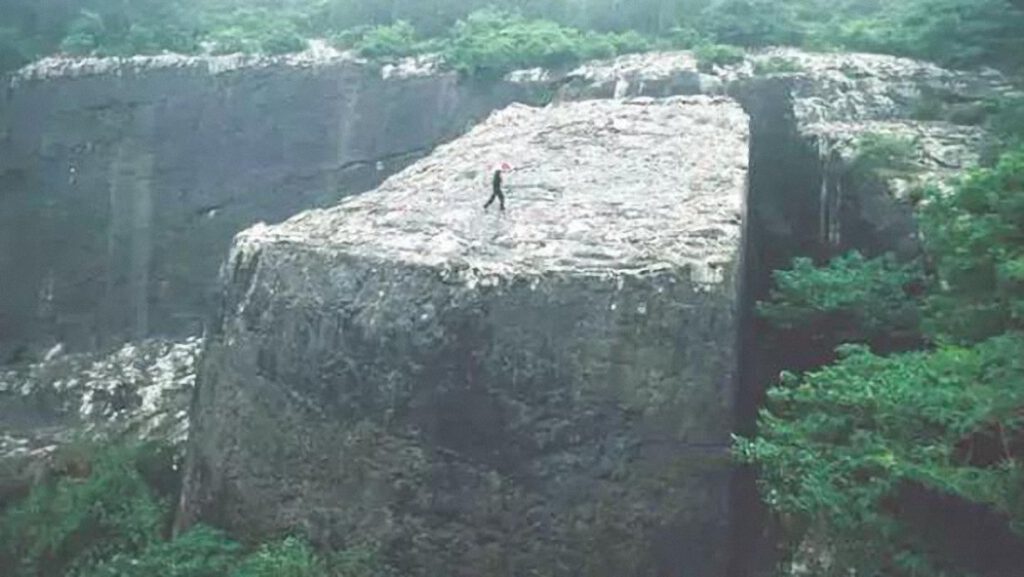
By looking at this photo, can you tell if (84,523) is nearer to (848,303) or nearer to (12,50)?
(848,303)

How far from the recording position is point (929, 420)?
490 centimetres

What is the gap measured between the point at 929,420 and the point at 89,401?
853 centimetres

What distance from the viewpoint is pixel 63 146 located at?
12570 millimetres

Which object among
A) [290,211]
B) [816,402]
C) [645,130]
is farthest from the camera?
[290,211]

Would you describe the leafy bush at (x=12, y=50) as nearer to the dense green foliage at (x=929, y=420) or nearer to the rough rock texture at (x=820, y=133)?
the rough rock texture at (x=820, y=133)

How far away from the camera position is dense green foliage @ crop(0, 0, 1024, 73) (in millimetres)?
11414

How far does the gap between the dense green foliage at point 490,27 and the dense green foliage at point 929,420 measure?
5380 mm

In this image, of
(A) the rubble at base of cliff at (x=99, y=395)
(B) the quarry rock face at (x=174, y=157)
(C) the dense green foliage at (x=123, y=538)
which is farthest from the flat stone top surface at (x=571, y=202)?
(A) the rubble at base of cliff at (x=99, y=395)

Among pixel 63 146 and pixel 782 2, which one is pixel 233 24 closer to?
pixel 63 146

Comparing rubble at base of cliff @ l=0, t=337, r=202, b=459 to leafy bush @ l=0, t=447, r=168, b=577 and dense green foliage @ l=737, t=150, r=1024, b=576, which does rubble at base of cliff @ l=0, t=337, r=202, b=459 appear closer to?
leafy bush @ l=0, t=447, r=168, b=577

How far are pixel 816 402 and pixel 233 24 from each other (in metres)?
10.5

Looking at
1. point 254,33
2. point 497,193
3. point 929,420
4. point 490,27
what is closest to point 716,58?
point 490,27

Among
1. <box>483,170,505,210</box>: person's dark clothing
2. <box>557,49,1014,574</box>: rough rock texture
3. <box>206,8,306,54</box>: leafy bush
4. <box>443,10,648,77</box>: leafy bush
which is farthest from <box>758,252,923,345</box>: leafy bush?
<box>206,8,306,54</box>: leafy bush

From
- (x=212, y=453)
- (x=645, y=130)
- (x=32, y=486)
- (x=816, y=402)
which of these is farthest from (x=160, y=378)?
(x=816, y=402)
